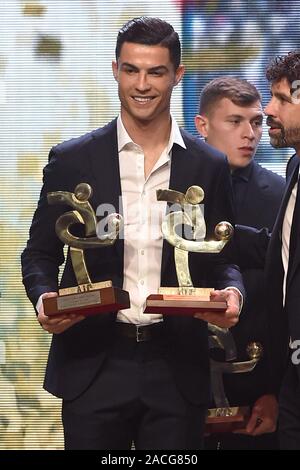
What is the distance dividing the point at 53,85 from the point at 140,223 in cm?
126

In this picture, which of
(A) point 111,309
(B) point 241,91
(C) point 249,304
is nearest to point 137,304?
(A) point 111,309

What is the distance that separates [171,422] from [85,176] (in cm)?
58

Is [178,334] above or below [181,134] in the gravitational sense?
below

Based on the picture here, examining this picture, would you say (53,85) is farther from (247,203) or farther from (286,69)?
(286,69)

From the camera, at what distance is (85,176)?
8.83ft

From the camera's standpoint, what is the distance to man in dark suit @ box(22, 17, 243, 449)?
2.60m

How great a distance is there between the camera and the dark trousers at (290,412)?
2768 mm

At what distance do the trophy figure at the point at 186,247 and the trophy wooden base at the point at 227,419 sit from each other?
703mm

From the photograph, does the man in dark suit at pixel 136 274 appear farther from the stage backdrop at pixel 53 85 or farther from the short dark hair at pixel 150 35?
the stage backdrop at pixel 53 85

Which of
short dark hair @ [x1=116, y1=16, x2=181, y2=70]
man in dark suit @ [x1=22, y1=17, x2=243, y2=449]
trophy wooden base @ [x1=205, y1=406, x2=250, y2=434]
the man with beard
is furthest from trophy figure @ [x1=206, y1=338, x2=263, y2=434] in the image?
short dark hair @ [x1=116, y1=16, x2=181, y2=70]

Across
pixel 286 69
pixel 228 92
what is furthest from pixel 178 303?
pixel 228 92

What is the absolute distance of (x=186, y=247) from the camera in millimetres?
2617

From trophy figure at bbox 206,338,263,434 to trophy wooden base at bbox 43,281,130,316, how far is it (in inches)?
29.1
